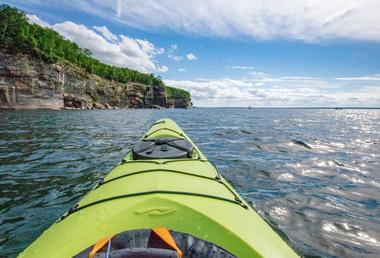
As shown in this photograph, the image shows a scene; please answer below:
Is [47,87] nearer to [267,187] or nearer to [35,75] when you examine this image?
[35,75]

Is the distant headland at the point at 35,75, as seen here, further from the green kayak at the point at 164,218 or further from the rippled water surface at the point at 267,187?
the green kayak at the point at 164,218

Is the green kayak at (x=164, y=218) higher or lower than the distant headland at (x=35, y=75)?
lower

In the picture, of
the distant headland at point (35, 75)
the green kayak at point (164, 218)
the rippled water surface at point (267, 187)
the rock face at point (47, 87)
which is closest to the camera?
the green kayak at point (164, 218)

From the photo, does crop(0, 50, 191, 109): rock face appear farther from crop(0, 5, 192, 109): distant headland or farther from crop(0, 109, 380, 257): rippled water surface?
crop(0, 109, 380, 257): rippled water surface

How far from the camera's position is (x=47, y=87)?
42.4 m

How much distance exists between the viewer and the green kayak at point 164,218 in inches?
91.2

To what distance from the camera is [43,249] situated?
2.27m

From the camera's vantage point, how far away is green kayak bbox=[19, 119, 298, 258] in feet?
7.60

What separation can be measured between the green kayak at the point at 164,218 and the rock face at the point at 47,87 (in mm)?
39886

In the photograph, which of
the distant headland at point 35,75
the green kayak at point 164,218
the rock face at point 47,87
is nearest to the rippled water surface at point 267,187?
the green kayak at point 164,218

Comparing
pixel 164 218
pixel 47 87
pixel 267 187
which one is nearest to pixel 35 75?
pixel 47 87

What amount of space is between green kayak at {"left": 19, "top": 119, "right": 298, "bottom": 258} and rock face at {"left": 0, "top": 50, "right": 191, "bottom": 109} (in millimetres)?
39886

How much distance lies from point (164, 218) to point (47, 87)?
150 ft

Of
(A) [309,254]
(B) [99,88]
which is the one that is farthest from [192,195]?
(B) [99,88]
